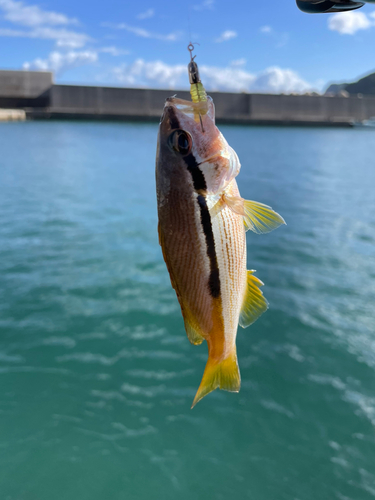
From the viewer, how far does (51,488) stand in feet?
16.6

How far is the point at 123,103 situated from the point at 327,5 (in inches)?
2739

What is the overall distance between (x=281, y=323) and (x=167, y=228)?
24.7ft

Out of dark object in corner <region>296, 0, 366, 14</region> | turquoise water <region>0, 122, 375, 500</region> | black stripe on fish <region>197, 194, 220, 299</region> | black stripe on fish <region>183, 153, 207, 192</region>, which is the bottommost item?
turquoise water <region>0, 122, 375, 500</region>

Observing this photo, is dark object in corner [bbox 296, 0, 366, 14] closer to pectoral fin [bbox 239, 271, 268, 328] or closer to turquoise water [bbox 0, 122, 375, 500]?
pectoral fin [bbox 239, 271, 268, 328]

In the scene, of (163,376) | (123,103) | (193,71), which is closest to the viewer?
(193,71)

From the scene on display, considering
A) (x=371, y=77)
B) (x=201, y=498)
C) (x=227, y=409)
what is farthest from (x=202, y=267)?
(x=371, y=77)

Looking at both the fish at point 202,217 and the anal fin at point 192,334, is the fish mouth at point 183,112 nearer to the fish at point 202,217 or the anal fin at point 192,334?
the fish at point 202,217

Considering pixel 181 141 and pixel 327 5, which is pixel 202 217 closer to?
pixel 181 141

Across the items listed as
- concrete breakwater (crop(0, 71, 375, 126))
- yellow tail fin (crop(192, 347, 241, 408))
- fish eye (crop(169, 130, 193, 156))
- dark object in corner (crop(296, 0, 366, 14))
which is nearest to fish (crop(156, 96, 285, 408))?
fish eye (crop(169, 130, 193, 156))

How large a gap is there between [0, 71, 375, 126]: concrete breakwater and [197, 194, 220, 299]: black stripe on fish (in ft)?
212

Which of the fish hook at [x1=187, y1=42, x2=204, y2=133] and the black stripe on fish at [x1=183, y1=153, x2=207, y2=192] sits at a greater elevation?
the fish hook at [x1=187, y1=42, x2=204, y2=133]

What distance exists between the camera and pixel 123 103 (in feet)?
219

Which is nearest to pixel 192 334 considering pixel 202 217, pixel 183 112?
pixel 202 217

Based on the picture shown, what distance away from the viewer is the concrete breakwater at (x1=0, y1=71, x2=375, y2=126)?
64875mm
